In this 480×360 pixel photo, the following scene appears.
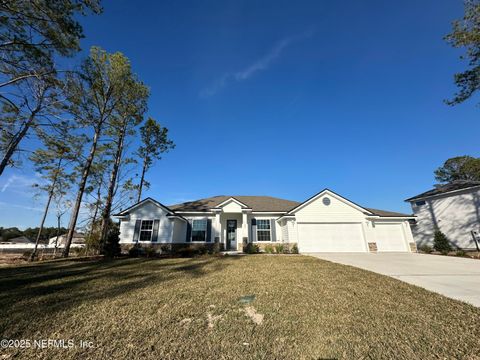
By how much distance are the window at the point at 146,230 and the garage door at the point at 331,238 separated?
11.6m

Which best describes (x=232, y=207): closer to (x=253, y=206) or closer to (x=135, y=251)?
(x=253, y=206)

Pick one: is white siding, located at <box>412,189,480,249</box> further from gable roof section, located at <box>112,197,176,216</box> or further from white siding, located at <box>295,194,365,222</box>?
gable roof section, located at <box>112,197,176,216</box>

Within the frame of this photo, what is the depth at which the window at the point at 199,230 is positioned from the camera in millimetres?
15555

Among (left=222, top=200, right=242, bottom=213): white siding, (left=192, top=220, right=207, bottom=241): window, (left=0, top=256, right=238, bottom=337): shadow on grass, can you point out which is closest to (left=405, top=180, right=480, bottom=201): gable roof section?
(left=222, top=200, right=242, bottom=213): white siding

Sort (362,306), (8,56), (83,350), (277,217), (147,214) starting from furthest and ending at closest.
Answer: (277,217), (147,214), (8,56), (362,306), (83,350)

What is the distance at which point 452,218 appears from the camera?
16.5 m

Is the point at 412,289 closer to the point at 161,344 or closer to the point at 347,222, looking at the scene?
the point at 161,344

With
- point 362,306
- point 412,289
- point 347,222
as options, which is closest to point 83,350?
point 362,306

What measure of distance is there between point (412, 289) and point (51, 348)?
7.71 meters

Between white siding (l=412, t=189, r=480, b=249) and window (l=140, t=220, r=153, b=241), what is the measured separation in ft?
80.8

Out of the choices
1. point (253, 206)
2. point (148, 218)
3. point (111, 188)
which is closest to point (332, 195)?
point (253, 206)

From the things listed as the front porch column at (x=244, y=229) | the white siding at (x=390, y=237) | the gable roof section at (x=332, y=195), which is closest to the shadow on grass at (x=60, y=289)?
the front porch column at (x=244, y=229)

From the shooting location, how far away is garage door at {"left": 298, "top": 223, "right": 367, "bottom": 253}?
1462 cm

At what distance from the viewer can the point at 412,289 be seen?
5.12 m
